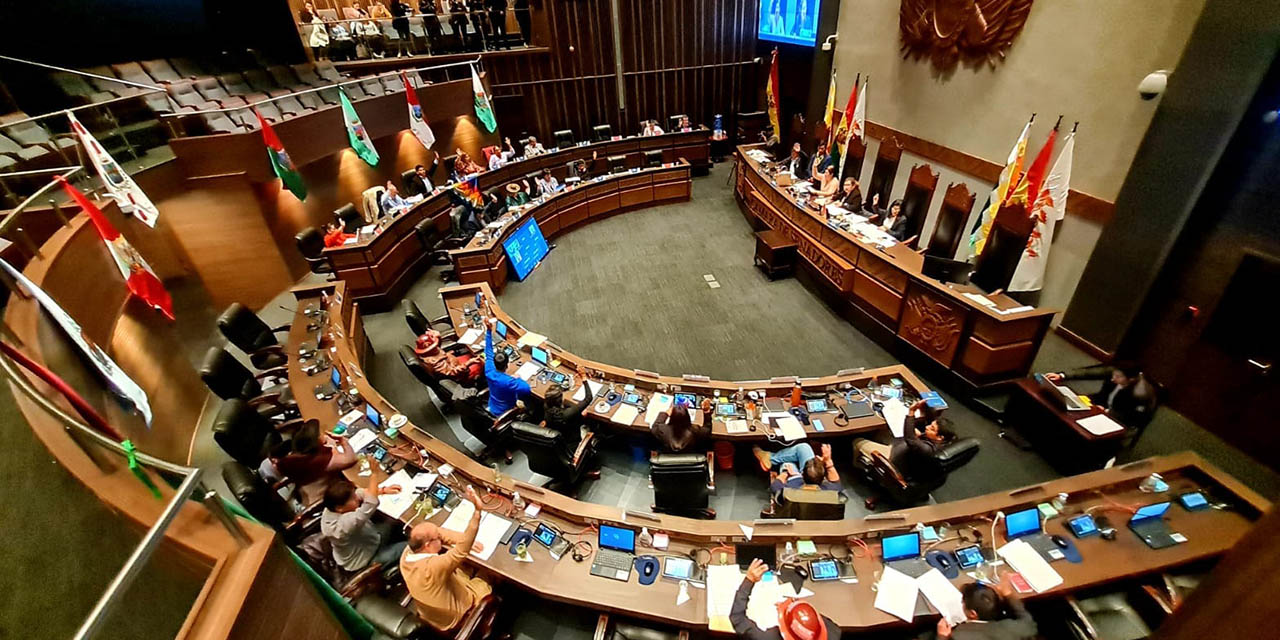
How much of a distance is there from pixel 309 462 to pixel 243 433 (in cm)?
98

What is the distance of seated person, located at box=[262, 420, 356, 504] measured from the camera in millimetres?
4023

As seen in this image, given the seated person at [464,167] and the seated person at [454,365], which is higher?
the seated person at [464,167]

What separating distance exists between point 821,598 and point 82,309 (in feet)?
21.6

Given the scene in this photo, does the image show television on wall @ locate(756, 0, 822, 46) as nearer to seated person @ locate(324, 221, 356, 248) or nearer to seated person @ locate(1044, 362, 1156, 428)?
seated person @ locate(1044, 362, 1156, 428)

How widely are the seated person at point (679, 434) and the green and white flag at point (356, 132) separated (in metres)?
7.48

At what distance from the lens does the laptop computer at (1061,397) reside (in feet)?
14.8

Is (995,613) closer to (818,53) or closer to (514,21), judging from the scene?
(818,53)

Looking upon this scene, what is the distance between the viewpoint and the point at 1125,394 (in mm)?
4371

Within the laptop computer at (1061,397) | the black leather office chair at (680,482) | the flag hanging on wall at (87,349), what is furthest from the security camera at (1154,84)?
the flag hanging on wall at (87,349)

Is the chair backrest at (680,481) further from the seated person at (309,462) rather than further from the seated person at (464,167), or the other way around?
the seated person at (464,167)

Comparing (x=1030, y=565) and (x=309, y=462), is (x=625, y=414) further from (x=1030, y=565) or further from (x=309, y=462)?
(x=1030, y=565)

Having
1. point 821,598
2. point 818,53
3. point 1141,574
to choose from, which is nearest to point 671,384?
point 821,598

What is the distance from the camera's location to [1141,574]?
10.3ft

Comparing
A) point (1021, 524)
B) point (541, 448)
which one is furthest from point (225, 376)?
point (1021, 524)
